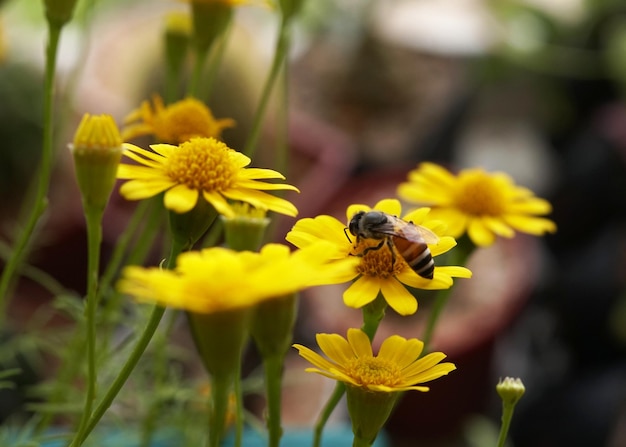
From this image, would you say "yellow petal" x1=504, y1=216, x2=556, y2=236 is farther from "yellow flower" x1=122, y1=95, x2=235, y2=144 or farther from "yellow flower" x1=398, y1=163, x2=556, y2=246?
"yellow flower" x1=122, y1=95, x2=235, y2=144

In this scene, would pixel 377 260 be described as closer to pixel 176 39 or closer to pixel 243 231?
pixel 243 231

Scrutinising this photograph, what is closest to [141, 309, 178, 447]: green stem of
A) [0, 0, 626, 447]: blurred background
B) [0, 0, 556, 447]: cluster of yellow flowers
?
[0, 0, 556, 447]: cluster of yellow flowers


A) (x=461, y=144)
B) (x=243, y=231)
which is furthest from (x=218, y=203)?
(x=461, y=144)

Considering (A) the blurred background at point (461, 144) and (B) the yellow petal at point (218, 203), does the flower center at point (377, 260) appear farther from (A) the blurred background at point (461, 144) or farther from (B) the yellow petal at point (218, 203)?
(A) the blurred background at point (461, 144)

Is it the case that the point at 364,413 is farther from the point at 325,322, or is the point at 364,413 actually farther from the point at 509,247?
the point at 509,247

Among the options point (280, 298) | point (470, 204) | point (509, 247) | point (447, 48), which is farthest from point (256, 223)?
point (447, 48)

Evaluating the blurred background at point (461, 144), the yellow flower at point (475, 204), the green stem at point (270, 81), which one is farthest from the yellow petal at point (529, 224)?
the blurred background at point (461, 144)
